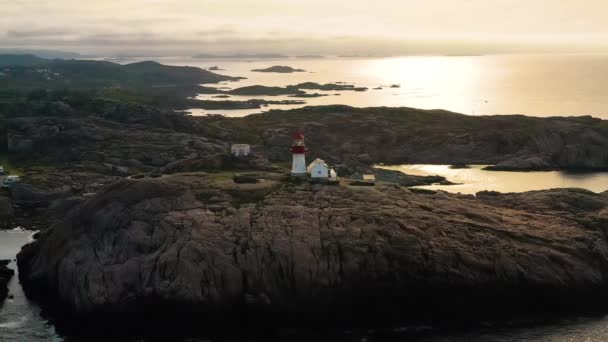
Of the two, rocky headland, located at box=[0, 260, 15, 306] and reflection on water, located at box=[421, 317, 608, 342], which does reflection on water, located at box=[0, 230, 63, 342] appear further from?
reflection on water, located at box=[421, 317, 608, 342]

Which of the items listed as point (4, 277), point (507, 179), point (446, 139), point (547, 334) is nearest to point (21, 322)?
point (4, 277)

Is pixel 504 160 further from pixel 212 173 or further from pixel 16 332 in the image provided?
pixel 16 332

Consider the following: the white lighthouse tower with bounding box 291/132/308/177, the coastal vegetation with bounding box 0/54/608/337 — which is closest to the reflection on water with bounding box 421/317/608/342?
the coastal vegetation with bounding box 0/54/608/337

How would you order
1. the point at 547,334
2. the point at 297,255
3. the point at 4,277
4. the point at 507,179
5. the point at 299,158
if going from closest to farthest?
the point at 547,334, the point at 297,255, the point at 4,277, the point at 299,158, the point at 507,179

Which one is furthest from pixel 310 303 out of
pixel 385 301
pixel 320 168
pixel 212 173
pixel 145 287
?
pixel 212 173

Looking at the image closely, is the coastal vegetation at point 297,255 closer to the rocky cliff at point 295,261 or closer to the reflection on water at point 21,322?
the rocky cliff at point 295,261

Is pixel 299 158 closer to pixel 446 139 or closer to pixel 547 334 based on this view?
pixel 547 334
